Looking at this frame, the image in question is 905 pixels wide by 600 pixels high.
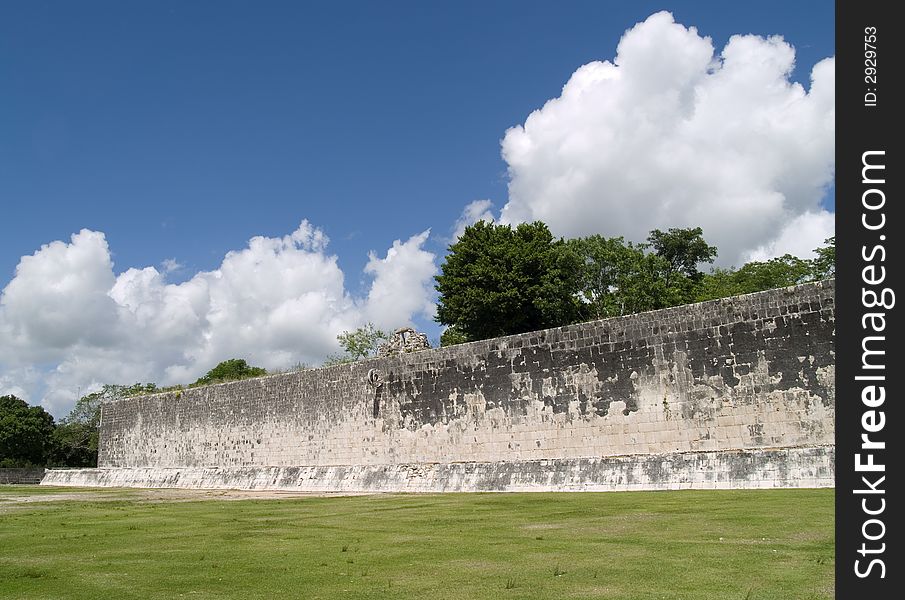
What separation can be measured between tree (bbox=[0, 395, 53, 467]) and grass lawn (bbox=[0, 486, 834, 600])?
124 feet

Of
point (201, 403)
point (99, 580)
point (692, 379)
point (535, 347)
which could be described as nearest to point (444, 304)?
point (201, 403)

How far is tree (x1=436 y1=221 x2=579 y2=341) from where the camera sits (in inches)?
Result: 1243

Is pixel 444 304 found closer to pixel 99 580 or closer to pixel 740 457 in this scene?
pixel 740 457

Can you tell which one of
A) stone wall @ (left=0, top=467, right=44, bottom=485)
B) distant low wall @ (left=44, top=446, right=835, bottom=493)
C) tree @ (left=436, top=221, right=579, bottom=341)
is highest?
tree @ (left=436, top=221, right=579, bottom=341)

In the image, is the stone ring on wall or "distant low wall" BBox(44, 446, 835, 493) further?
the stone ring on wall

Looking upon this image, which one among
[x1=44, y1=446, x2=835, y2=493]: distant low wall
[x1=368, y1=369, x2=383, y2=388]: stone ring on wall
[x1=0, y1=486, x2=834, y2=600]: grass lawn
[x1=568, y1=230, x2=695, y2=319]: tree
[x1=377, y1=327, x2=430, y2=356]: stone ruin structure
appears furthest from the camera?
[x1=568, y1=230, x2=695, y2=319]: tree

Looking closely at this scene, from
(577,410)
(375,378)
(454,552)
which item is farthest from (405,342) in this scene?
(454,552)

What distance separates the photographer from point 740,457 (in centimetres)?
1279

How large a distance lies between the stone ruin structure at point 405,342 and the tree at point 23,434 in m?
31.5

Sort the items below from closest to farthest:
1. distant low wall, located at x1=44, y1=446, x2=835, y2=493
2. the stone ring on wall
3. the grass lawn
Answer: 1. the grass lawn
2. distant low wall, located at x1=44, y1=446, x2=835, y2=493
3. the stone ring on wall

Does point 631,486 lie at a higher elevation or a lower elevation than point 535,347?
lower

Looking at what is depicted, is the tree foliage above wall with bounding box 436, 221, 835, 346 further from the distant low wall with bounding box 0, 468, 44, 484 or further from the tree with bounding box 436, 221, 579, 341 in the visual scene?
the distant low wall with bounding box 0, 468, 44, 484

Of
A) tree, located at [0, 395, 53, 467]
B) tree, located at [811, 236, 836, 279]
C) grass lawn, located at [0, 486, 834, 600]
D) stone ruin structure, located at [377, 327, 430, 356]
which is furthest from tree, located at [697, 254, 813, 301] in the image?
tree, located at [0, 395, 53, 467]
